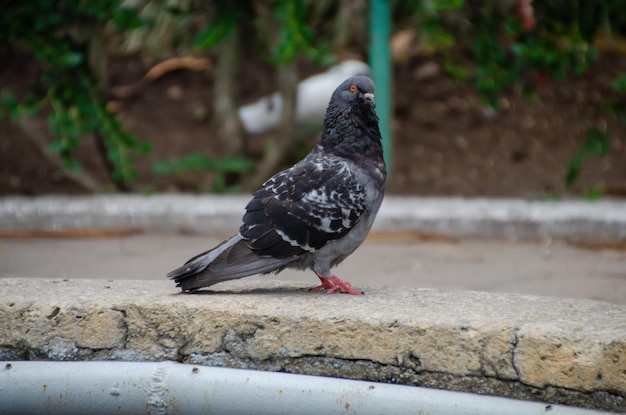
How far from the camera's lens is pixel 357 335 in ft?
9.27

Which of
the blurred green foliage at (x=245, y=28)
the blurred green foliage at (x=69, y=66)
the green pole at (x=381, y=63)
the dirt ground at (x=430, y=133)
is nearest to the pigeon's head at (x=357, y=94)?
the blurred green foliage at (x=245, y=28)

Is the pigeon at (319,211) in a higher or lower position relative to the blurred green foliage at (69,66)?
lower

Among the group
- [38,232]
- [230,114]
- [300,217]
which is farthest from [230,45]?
[300,217]

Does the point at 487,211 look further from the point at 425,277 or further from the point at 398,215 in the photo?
the point at 425,277

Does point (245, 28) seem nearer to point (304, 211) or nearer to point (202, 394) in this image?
point (304, 211)

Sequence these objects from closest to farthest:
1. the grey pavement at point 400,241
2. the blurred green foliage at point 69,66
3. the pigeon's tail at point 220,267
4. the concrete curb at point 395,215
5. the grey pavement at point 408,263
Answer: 1. the pigeon's tail at point 220,267
2. the grey pavement at point 408,263
3. the grey pavement at point 400,241
4. the concrete curb at point 395,215
5. the blurred green foliage at point 69,66

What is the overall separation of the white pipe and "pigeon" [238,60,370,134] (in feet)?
15.0

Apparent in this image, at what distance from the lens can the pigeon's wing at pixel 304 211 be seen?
3.17 metres

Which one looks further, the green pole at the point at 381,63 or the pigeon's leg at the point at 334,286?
the green pole at the point at 381,63

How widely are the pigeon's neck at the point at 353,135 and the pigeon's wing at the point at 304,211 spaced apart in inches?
3.7

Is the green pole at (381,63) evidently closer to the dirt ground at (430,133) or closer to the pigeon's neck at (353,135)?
the dirt ground at (430,133)

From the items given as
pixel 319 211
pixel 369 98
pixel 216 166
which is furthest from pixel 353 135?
pixel 216 166

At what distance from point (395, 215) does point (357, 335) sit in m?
2.81

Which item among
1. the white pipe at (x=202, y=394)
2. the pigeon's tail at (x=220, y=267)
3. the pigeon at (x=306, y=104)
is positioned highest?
the pigeon at (x=306, y=104)
